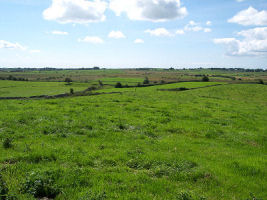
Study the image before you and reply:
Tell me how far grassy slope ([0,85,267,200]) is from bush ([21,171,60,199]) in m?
0.19

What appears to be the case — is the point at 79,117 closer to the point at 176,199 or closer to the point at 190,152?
the point at 190,152

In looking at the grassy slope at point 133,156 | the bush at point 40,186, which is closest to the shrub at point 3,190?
the grassy slope at point 133,156

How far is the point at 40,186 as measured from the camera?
6074mm

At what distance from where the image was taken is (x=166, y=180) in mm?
7109

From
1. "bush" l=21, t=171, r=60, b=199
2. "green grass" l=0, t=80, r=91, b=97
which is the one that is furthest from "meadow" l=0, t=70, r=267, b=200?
"green grass" l=0, t=80, r=91, b=97

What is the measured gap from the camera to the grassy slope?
6539 millimetres

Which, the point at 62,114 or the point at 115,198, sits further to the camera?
the point at 62,114

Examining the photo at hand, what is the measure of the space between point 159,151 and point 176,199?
12.5 feet

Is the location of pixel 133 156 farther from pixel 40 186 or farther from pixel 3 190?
pixel 3 190

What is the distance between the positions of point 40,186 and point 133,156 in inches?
161

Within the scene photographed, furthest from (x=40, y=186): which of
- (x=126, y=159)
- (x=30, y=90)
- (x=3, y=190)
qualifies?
(x=30, y=90)

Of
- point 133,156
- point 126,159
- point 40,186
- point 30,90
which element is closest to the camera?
point 40,186

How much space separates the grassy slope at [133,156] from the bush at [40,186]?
7.5 inches

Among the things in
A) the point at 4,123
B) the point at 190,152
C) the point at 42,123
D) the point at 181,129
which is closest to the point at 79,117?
the point at 42,123
